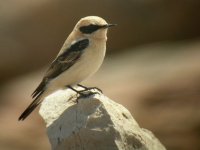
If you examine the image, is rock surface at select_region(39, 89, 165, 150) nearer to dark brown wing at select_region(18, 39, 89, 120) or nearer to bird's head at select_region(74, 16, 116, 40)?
dark brown wing at select_region(18, 39, 89, 120)

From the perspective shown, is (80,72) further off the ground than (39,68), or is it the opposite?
(80,72)

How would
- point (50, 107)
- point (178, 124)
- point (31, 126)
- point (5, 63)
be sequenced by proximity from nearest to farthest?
point (50, 107)
point (178, 124)
point (31, 126)
point (5, 63)

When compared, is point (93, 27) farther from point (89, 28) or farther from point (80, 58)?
point (80, 58)

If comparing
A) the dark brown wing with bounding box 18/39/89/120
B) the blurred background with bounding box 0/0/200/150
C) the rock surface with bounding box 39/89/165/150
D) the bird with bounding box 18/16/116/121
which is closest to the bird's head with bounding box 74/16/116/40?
the bird with bounding box 18/16/116/121

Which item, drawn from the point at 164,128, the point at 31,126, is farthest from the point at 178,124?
the point at 31,126

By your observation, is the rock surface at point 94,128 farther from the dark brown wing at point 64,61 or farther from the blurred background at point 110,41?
the blurred background at point 110,41

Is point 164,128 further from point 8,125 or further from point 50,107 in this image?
point 50,107
